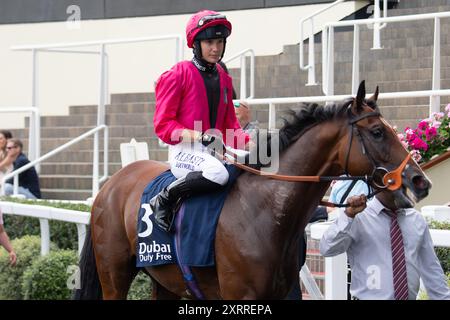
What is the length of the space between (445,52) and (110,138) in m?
4.10

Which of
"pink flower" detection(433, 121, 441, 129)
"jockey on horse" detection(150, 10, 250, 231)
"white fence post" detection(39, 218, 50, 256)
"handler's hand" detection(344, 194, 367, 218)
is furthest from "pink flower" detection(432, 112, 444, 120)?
"white fence post" detection(39, 218, 50, 256)

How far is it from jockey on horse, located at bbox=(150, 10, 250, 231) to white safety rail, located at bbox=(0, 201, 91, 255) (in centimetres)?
271

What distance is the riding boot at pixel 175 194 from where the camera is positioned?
218 inches

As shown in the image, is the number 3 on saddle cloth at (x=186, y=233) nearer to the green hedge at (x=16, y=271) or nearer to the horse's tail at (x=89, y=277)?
the horse's tail at (x=89, y=277)

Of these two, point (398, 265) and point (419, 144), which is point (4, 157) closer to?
point (419, 144)

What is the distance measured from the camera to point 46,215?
883 centimetres

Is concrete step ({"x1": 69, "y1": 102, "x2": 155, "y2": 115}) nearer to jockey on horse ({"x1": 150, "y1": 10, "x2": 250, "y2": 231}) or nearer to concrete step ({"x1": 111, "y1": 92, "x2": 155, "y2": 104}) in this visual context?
concrete step ({"x1": 111, "y1": 92, "x2": 155, "y2": 104})

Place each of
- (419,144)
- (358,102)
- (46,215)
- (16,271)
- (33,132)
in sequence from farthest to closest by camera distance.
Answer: (33,132) < (16,271) < (46,215) < (419,144) < (358,102)

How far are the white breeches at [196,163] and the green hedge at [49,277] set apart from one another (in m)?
3.00

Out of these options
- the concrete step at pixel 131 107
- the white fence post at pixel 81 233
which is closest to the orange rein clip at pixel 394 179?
the white fence post at pixel 81 233

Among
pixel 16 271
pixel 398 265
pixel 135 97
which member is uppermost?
pixel 135 97

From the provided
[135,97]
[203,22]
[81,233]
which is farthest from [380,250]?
[135,97]

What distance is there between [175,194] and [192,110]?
1.69ft
